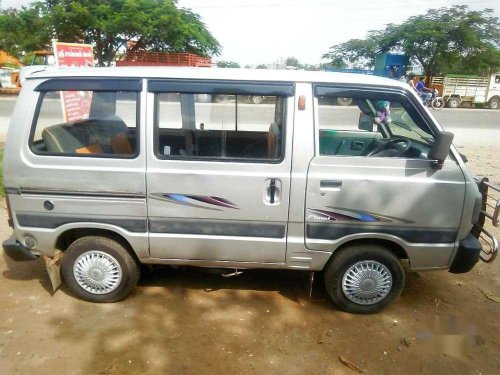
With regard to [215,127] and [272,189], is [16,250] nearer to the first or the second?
[215,127]

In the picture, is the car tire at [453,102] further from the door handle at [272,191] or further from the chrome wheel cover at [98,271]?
the chrome wheel cover at [98,271]

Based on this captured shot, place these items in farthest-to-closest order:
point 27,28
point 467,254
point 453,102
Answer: point 453,102 → point 27,28 → point 467,254

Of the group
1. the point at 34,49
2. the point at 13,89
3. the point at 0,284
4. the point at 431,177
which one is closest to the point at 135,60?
the point at 34,49

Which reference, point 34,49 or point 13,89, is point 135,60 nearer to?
point 34,49

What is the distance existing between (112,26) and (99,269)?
62.6ft

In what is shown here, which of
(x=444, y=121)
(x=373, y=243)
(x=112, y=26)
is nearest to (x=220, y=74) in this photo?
(x=373, y=243)

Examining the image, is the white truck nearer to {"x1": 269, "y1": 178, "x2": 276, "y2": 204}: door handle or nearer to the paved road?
the paved road

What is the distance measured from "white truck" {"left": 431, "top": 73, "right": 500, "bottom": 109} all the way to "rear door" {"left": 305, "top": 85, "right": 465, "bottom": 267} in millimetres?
23869

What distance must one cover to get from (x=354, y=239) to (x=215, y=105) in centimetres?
156

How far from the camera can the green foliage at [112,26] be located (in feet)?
63.6

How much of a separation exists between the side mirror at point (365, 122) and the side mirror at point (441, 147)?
76cm

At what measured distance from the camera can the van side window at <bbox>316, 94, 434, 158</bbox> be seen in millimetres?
3000

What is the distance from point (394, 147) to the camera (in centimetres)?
317

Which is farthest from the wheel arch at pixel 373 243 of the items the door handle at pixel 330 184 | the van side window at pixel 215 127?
the van side window at pixel 215 127
